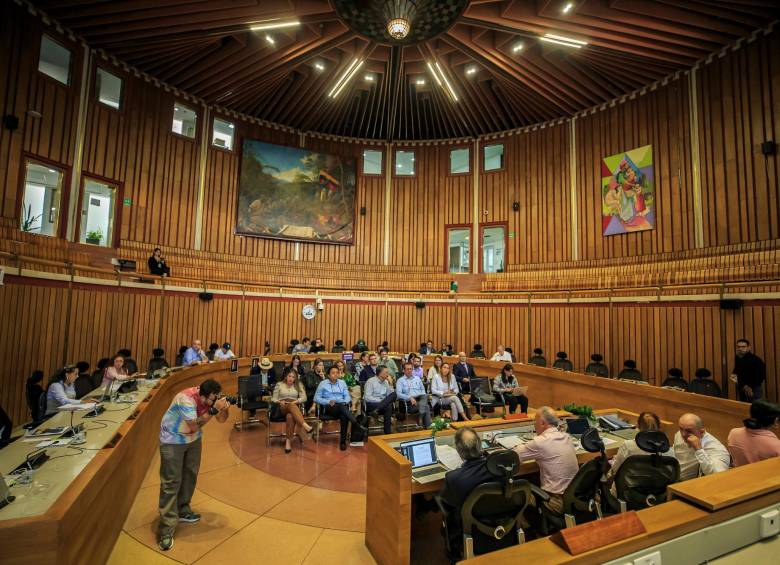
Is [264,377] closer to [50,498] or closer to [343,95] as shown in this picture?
[50,498]

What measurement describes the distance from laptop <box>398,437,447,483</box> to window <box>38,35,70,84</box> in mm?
11102

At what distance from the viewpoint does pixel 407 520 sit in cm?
293

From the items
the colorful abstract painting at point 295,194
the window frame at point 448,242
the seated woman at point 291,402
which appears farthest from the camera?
the window frame at point 448,242

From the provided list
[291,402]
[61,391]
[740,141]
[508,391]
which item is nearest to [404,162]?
[740,141]

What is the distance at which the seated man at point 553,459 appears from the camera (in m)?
3.23

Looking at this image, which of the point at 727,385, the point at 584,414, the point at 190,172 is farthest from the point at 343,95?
the point at 727,385

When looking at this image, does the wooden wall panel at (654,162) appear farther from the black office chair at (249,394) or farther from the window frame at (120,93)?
the window frame at (120,93)

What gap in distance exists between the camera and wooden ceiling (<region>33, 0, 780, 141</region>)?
8.08 metres

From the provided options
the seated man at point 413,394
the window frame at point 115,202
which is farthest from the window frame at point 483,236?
the window frame at point 115,202

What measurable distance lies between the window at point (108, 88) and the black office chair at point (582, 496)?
12.7 meters

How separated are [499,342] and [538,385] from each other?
3.37m

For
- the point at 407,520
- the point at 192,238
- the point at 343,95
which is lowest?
the point at 407,520

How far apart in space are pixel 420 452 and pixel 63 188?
10.4 m

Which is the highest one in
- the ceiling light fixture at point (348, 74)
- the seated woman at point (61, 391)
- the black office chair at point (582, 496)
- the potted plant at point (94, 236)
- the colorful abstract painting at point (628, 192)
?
the ceiling light fixture at point (348, 74)
